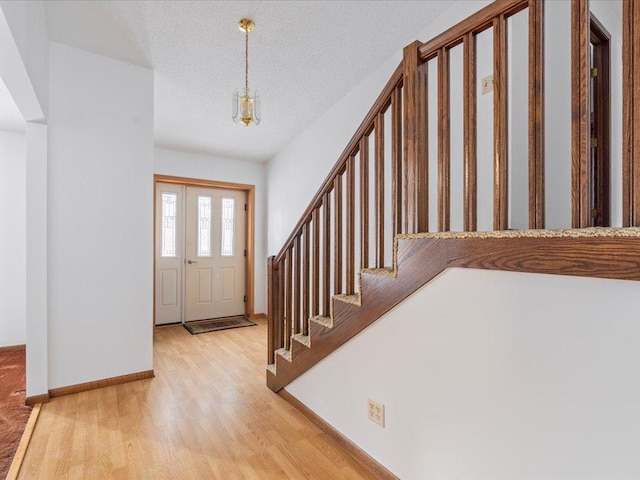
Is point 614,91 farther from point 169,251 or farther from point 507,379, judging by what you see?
point 169,251

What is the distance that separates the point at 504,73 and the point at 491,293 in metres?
0.73

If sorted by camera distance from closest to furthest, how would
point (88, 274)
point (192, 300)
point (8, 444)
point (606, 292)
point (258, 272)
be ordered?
point (606, 292) → point (8, 444) → point (88, 274) → point (192, 300) → point (258, 272)

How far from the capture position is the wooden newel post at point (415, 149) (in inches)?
54.8

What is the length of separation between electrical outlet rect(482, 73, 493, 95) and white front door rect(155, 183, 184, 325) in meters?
4.06

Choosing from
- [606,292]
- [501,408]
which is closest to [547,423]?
[501,408]

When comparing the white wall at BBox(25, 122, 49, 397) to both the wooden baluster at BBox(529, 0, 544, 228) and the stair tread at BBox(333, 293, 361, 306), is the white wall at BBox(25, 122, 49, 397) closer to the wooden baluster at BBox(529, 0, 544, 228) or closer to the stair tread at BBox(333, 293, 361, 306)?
the stair tread at BBox(333, 293, 361, 306)

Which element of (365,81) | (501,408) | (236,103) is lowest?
(501,408)

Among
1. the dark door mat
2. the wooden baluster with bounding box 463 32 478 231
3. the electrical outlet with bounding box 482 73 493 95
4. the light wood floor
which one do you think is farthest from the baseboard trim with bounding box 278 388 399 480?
the dark door mat

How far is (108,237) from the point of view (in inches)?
104

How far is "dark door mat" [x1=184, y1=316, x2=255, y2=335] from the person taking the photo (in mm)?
4459

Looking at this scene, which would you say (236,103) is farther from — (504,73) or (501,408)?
(501,408)

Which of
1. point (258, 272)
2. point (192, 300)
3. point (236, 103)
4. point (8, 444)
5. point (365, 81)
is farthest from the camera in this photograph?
point (258, 272)

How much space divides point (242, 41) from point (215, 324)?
361cm

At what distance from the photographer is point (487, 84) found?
6.61 feet
